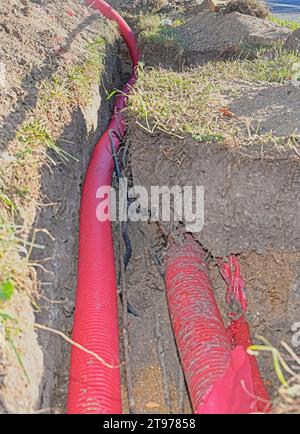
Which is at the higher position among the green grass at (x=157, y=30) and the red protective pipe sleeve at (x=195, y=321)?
the green grass at (x=157, y=30)

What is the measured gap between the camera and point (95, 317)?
10.7 ft

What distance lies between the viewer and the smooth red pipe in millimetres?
2764

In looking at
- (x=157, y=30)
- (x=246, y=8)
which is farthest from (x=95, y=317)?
(x=246, y=8)

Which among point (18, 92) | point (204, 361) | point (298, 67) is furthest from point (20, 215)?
point (298, 67)

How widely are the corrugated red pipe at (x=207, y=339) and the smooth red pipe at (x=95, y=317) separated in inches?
16.2

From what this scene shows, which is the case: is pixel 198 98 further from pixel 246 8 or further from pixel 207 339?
pixel 246 8

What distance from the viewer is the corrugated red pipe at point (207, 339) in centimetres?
253

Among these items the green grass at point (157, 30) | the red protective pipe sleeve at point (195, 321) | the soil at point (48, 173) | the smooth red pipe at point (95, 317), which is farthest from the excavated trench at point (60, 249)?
the green grass at point (157, 30)

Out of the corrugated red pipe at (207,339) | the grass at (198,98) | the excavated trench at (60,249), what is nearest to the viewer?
the corrugated red pipe at (207,339)

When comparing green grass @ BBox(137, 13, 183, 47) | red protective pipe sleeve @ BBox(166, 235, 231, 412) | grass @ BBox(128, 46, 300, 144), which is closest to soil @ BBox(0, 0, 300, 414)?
grass @ BBox(128, 46, 300, 144)

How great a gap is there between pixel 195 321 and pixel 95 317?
0.61m

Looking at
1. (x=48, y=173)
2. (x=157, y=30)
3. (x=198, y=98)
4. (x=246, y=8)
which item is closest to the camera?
(x=48, y=173)

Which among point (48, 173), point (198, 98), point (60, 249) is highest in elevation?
point (198, 98)

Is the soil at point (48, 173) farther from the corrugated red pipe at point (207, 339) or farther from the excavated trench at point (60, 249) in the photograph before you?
the corrugated red pipe at point (207, 339)
